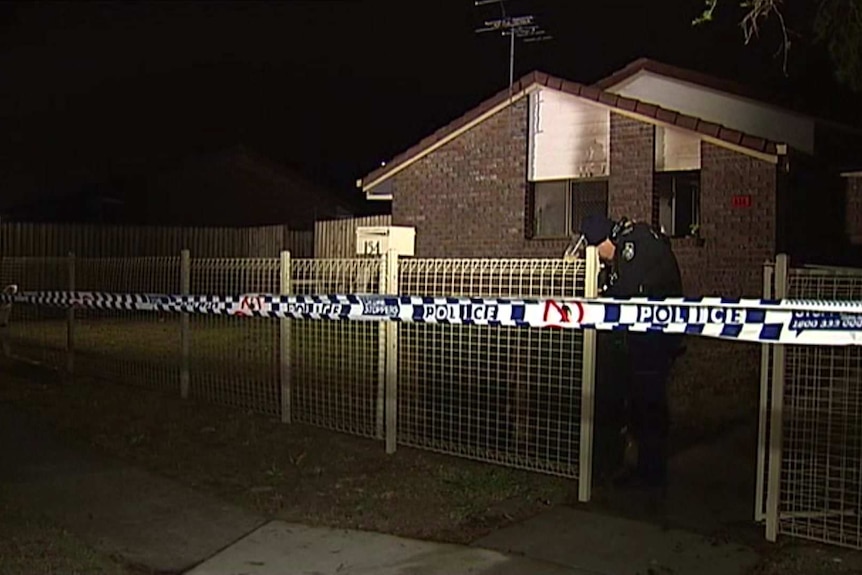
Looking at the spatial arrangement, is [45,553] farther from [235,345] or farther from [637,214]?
[637,214]

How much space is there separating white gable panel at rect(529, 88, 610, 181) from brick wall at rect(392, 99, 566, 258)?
211 mm

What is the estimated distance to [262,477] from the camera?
8.24m

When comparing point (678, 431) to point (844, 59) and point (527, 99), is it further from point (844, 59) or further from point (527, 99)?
point (527, 99)

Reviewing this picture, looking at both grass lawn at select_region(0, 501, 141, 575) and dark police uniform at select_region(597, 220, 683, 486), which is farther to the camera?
dark police uniform at select_region(597, 220, 683, 486)

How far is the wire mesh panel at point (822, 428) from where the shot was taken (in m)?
6.41

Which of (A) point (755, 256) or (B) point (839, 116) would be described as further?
(B) point (839, 116)

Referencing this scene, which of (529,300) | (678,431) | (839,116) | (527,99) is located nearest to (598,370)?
(529,300)

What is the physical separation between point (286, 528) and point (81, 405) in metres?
5.28

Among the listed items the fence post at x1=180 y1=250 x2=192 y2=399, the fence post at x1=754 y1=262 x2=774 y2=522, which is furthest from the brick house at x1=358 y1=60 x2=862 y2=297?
the fence post at x1=754 y1=262 x2=774 y2=522

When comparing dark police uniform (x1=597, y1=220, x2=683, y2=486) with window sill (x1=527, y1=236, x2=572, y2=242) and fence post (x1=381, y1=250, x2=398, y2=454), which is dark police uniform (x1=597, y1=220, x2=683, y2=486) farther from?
window sill (x1=527, y1=236, x2=572, y2=242)

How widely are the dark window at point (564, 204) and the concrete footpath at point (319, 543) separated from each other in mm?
9390

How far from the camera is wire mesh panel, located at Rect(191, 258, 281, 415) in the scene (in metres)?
10.5

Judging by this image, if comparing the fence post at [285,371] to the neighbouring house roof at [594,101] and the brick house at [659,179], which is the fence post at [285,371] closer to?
the brick house at [659,179]

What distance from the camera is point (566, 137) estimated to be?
52.9 feet
